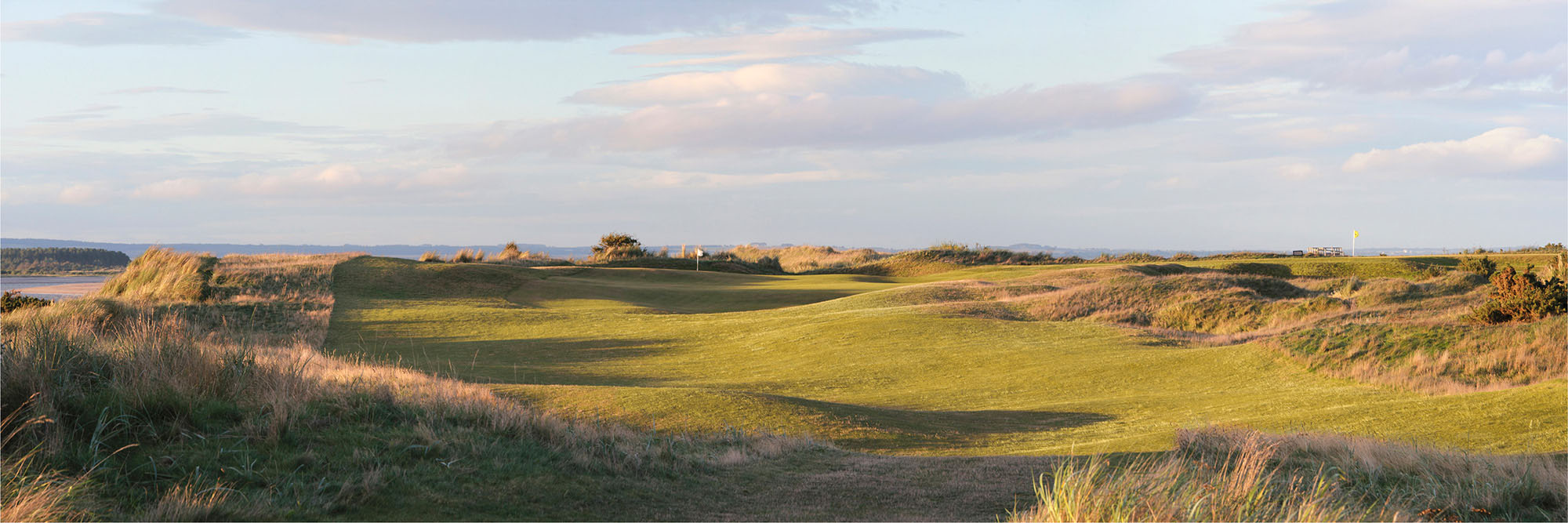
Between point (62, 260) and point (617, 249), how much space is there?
44.7 meters

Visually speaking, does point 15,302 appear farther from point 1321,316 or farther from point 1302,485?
point 1321,316

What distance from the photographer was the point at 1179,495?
5.79 meters

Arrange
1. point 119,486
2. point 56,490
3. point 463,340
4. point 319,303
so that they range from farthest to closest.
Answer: point 319,303
point 463,340
point 119,486
point 56,490

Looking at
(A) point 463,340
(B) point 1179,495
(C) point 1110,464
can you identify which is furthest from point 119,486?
(A) point 463,340

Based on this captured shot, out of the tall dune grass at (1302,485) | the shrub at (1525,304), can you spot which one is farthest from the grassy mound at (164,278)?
the shrub at (1525,304)

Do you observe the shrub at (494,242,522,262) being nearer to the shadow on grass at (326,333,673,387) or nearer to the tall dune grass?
the shadow on grass at (326,333,673,387)

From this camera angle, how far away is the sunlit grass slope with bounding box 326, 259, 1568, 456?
1103 centimetres

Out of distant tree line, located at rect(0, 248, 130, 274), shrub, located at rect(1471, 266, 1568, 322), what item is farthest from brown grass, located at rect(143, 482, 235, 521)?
distant tree line, located at rect(0, 248, 130, 274)

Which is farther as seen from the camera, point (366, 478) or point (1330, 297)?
point (1330, 297)

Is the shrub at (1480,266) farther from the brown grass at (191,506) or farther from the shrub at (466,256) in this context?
the brown grass at (191,506)

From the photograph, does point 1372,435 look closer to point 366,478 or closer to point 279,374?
point 366,478

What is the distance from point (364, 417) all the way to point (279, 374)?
1166mm

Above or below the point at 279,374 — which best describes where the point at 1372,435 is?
below

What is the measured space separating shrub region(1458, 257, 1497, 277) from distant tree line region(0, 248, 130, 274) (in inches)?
2857
